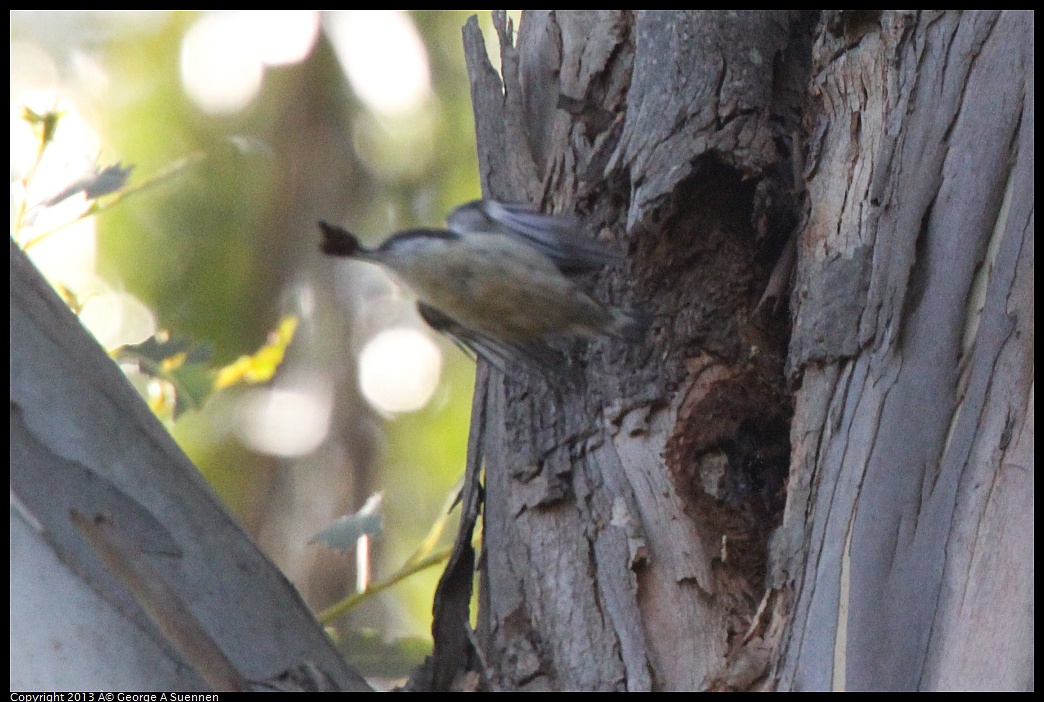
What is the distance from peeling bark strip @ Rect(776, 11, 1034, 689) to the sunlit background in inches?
124

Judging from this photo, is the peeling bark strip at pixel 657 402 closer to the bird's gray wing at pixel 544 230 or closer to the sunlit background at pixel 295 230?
the bird's gray wing at pixel 544 230

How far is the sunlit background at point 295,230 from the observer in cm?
452

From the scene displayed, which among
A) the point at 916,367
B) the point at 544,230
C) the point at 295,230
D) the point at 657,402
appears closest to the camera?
the point at 916,367

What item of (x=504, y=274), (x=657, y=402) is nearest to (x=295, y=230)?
(x=504, y=274)

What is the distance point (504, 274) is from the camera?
187 centimetres

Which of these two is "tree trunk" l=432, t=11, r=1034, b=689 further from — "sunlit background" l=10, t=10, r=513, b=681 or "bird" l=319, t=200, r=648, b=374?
"sunlit background" l=10, t=10, r=513, b=681

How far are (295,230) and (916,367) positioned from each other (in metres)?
4.08

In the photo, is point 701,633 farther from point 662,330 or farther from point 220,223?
point 220,223

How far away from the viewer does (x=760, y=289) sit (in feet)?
5.69

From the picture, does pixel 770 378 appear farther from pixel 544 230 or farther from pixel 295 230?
pixel 295 230

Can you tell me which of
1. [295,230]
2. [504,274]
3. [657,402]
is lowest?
[657,402]

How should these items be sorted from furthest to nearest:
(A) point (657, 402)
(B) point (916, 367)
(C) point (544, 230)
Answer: (C) point (544, 230)
(A) point (657, 402)
(B) point (916, 367)

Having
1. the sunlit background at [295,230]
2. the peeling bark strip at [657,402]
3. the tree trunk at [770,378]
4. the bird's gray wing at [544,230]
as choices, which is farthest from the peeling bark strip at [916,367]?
the sunlit background at [295,230]

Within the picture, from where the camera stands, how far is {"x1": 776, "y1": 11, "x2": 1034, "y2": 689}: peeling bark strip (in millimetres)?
1252
